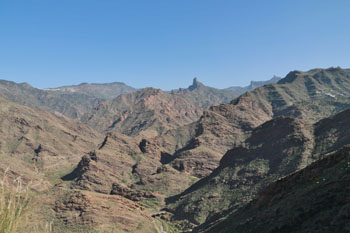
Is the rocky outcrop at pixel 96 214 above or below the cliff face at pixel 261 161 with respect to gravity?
below

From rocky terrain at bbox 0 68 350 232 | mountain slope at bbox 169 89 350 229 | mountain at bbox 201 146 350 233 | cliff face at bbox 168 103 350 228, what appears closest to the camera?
mountain at bbox 201 146 350 233

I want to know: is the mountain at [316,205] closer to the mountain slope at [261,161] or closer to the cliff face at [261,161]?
the cliff face at [261,161]

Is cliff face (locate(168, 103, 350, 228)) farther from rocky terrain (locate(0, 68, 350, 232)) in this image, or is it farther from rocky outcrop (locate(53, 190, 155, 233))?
rocky outcrop (locate(53, 190, 155, 233))

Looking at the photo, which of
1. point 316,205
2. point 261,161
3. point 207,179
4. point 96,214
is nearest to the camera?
point 316,205

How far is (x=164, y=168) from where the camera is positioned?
153 metres

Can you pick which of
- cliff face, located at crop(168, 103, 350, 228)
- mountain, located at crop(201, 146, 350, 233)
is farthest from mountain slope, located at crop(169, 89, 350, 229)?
mountain, located at crop(201, 146, 350, 233)

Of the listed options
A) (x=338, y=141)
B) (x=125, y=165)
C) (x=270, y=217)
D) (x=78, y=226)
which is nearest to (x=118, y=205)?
(x=78, y=226)

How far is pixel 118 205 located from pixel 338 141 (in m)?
72.5

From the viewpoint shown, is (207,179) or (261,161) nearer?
(261,161)

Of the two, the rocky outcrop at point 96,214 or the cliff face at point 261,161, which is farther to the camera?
the cliff face at point 261,161

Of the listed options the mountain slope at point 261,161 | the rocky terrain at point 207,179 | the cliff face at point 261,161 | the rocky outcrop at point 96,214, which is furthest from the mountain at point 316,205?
the mountain slope at point 261,161

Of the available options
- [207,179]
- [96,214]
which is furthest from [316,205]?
[207,179]

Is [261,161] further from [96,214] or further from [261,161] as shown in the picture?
[96,214]

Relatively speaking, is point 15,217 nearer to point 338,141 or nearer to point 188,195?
point 338,141
